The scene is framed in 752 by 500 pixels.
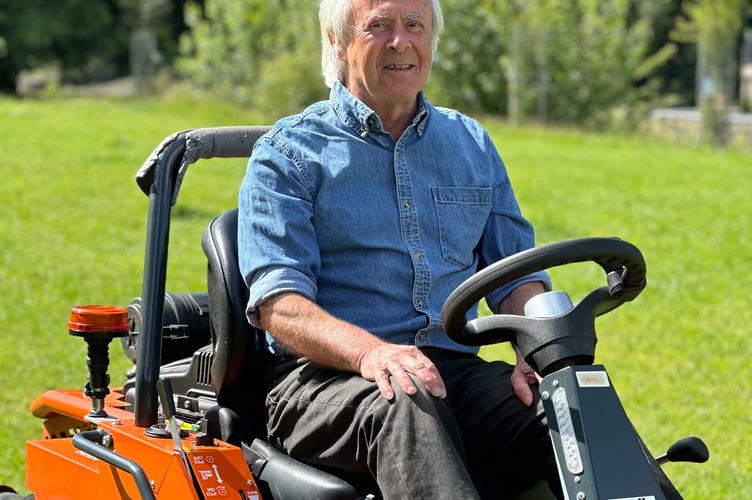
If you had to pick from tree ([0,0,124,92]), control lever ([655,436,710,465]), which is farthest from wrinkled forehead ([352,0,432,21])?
tree ([0,0,124,92])

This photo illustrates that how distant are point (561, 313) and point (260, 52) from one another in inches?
735

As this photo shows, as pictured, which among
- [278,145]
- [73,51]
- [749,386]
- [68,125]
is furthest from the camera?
[73,51]

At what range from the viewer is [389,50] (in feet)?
9.39

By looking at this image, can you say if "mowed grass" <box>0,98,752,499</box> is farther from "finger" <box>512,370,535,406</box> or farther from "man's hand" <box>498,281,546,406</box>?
"finger" <box>512,370,535,406</box>

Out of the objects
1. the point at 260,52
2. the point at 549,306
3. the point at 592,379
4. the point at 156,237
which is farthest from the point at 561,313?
the point at 260,52

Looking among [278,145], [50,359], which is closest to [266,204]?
[278,145]

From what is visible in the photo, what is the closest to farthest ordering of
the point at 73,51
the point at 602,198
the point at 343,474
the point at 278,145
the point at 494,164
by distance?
the point at 343,474 → the point at 278,145 → the point at 494,164 → the point at 602,198 → the point at 73,51

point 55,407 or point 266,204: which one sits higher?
point 266,204

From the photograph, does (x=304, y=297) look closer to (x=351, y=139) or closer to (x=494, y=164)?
(x=351, y=139)

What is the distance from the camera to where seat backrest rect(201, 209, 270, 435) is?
9.38 ft

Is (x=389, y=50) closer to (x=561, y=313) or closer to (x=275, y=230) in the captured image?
(x=275, y=230)

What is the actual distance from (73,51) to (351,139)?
1101 inches

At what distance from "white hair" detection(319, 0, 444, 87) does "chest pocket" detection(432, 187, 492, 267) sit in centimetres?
38

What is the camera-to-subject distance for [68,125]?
16.2 meters
